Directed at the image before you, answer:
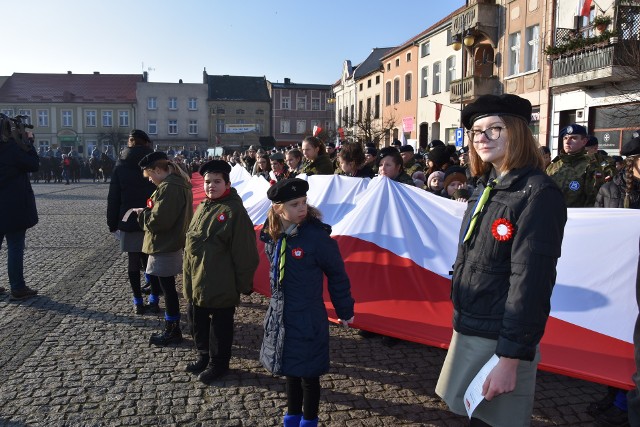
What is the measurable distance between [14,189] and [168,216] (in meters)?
2.84

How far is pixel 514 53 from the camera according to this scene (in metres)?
23.6

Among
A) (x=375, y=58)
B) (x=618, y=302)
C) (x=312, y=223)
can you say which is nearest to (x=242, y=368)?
(x=312, y=223)

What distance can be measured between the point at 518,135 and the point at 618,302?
247cm

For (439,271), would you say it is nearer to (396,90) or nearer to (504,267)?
(504,267)

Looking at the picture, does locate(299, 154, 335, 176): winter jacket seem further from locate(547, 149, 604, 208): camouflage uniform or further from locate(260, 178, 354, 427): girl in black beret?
locate(260, 178, 354, 427): girl in black beret

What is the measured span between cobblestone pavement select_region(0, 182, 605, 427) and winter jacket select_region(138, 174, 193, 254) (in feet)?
3.18

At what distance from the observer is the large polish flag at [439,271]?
3.91 metres

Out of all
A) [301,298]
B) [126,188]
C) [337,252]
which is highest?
[126,188]

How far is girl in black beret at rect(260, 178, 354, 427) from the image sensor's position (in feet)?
10.7

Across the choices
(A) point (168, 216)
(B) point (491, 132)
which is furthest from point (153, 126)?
(B) point (491, 132)

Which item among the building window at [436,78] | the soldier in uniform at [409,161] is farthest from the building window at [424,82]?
the soldier in uniform at [409,161]

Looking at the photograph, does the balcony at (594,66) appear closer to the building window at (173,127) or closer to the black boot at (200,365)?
the black boot at (200,365)

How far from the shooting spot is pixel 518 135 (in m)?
2.16

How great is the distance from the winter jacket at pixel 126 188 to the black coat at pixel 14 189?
1300mm
